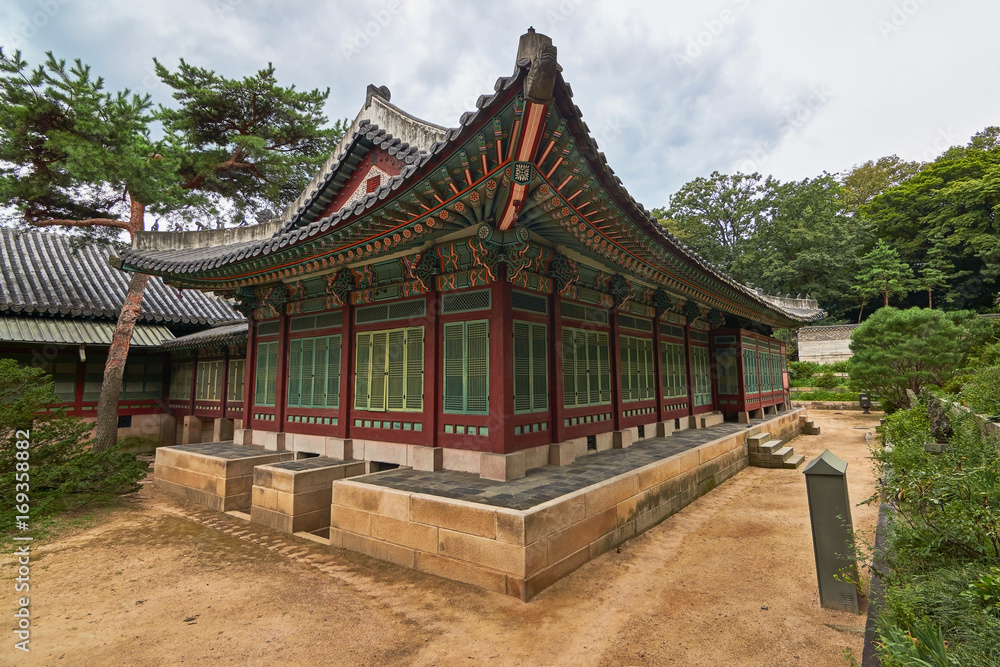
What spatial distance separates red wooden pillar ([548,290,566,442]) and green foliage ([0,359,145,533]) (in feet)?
26.8

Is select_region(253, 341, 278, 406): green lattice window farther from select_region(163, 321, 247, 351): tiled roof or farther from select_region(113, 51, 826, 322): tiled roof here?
select_region(113, 51, 826, 322): tiled roof

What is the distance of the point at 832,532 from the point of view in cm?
450

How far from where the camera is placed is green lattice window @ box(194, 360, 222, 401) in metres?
14.1

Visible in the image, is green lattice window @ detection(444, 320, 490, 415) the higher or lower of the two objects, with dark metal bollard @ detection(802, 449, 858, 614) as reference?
higher

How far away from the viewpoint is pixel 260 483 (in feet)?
24.6

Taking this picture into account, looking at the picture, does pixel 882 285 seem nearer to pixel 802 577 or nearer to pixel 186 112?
pixel 802 577

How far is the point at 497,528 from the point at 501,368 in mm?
2439

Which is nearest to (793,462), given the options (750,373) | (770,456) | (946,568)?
(770,456)

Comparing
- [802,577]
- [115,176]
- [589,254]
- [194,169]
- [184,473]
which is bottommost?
[802,577]

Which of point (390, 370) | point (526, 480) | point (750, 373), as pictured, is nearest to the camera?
point (526, 480)

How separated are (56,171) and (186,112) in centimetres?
499

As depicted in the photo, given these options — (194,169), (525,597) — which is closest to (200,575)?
(525,597)

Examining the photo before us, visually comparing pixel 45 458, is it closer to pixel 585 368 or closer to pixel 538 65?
pixel 585 368

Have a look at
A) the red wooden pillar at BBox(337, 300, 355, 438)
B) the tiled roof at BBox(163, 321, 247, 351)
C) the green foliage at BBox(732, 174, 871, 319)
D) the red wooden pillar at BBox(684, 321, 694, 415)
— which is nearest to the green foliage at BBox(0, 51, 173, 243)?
the tiled roof at BBox(163, 321, 247, 351)
